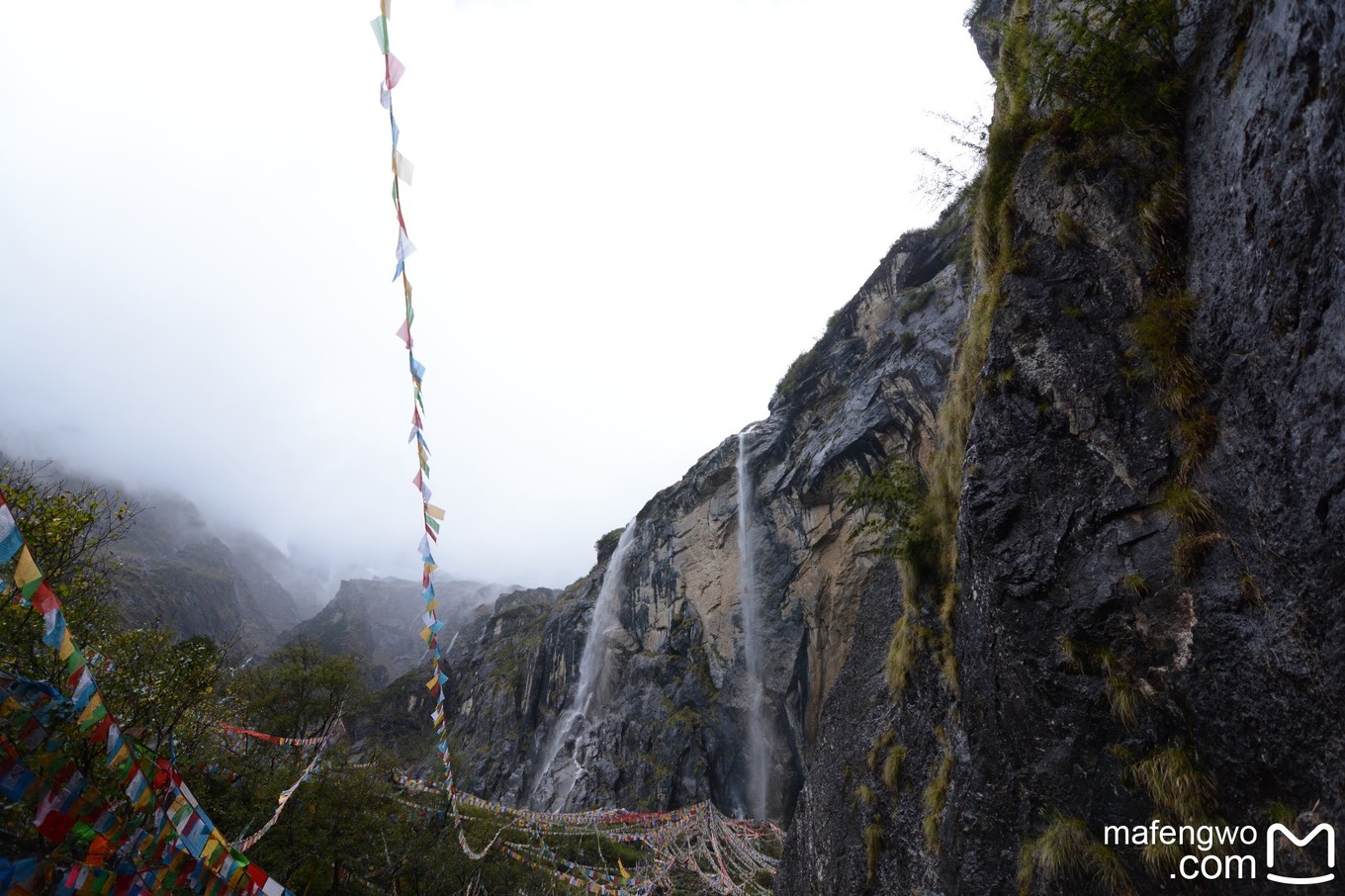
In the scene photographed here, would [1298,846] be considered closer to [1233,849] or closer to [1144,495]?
[1233,849]

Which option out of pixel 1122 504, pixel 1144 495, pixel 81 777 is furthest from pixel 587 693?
pixel 1144 495

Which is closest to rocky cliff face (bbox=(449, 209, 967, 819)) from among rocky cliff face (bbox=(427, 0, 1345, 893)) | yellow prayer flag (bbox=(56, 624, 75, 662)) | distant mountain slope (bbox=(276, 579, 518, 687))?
rocky cliff face (bbox=(427, 0, 1345, 893))

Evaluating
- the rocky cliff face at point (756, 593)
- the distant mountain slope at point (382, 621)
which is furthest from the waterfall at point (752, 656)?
the distant mountain slope at point (382, 621)

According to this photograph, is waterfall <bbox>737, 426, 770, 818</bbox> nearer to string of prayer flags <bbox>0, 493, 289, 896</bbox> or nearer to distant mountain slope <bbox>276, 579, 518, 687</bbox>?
string of prayer flags <bbox>0, 493, 289, 896</bbox>

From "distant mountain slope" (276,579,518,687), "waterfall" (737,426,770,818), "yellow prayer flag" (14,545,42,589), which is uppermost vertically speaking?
"yellow prayer flag" (14,545,42,589)

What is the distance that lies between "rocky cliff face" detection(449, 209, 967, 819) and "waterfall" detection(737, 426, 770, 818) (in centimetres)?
13

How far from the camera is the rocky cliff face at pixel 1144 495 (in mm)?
3285

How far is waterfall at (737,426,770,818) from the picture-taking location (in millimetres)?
27484

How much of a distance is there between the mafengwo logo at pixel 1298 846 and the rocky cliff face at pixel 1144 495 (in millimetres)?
41

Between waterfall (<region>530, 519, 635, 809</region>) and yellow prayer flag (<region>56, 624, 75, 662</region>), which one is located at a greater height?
yellow prayer flag (<region>56, 624, 75, 662</region>)

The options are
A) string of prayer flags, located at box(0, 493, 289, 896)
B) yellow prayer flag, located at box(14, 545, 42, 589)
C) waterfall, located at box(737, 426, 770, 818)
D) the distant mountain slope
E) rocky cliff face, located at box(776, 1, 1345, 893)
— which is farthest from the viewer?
the distant mountain slope

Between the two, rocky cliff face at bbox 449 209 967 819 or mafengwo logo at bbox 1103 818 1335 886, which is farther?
rocky cliff face at bbox 449 209 967 819

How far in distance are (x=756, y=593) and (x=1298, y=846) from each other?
92.5 ft

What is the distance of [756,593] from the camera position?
30.7 meters
